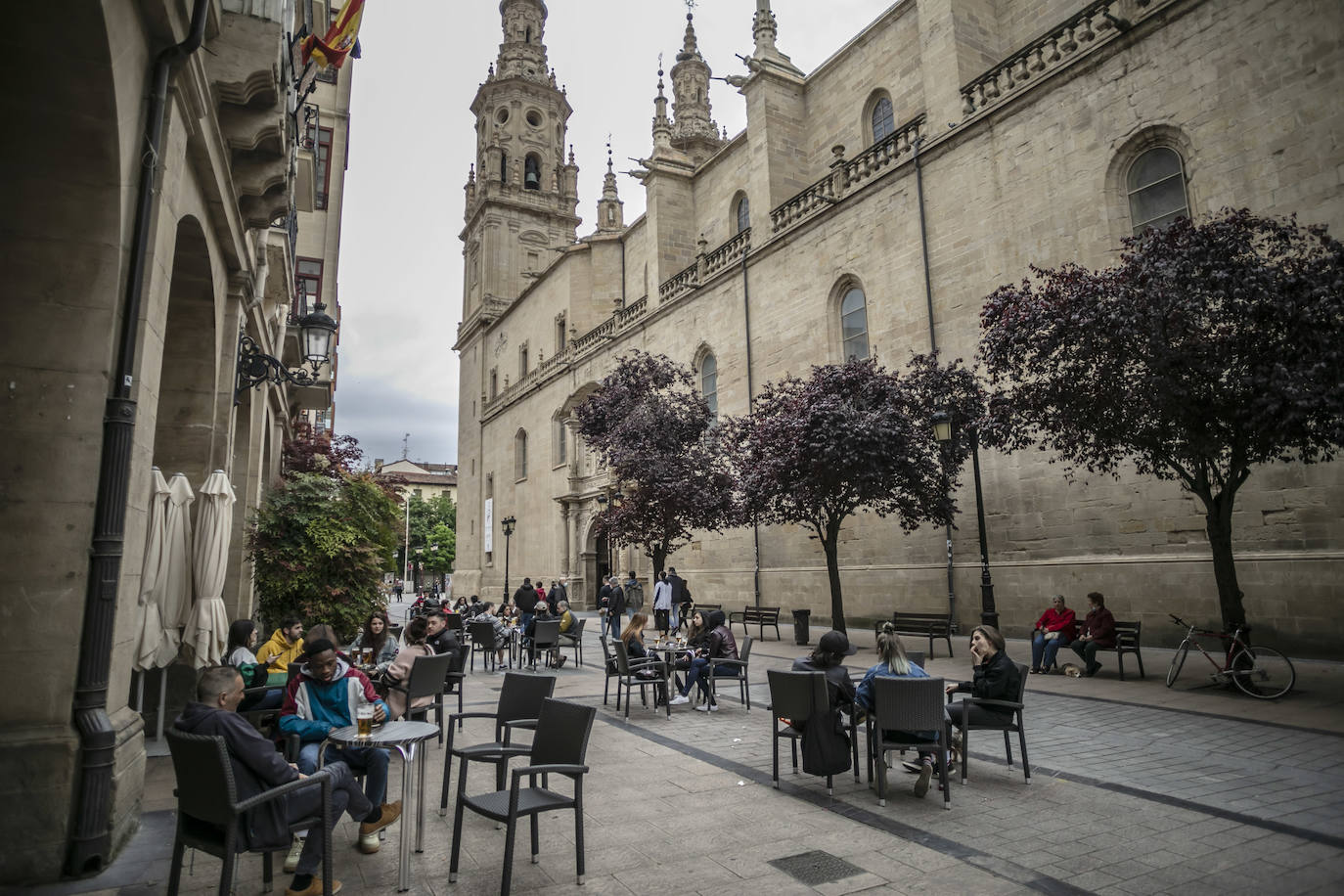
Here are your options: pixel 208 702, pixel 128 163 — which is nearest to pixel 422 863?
pixel 208 702

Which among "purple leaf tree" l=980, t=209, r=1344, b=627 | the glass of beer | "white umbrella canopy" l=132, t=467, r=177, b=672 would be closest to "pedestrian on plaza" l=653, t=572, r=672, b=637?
"purple leaf tree" l=980, t=209, r=1344, b=627

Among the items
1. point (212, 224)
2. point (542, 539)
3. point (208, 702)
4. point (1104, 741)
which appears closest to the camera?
point (208, 702)

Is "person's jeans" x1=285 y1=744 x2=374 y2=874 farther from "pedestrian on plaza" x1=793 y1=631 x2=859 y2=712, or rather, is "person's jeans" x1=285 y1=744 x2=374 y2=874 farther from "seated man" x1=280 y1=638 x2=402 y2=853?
"pedestrian on plaza" x1=793 y1=631 x2=859 y2=712

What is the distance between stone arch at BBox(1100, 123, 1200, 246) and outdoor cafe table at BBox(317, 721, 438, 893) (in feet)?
45.6

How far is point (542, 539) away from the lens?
35969 millimetres

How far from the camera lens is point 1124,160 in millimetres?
13797

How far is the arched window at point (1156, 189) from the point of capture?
513 inches

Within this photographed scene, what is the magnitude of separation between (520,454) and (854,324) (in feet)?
80.4

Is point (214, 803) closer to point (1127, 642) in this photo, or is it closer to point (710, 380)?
point (1127, 642)

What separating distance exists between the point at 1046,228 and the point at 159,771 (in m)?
15.7

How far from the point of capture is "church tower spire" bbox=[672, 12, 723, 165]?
4303cm

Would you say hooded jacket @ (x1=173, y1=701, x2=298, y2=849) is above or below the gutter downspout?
below

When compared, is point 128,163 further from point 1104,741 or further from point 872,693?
point 1104,741

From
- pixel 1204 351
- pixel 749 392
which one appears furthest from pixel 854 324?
pixel 1204 351
